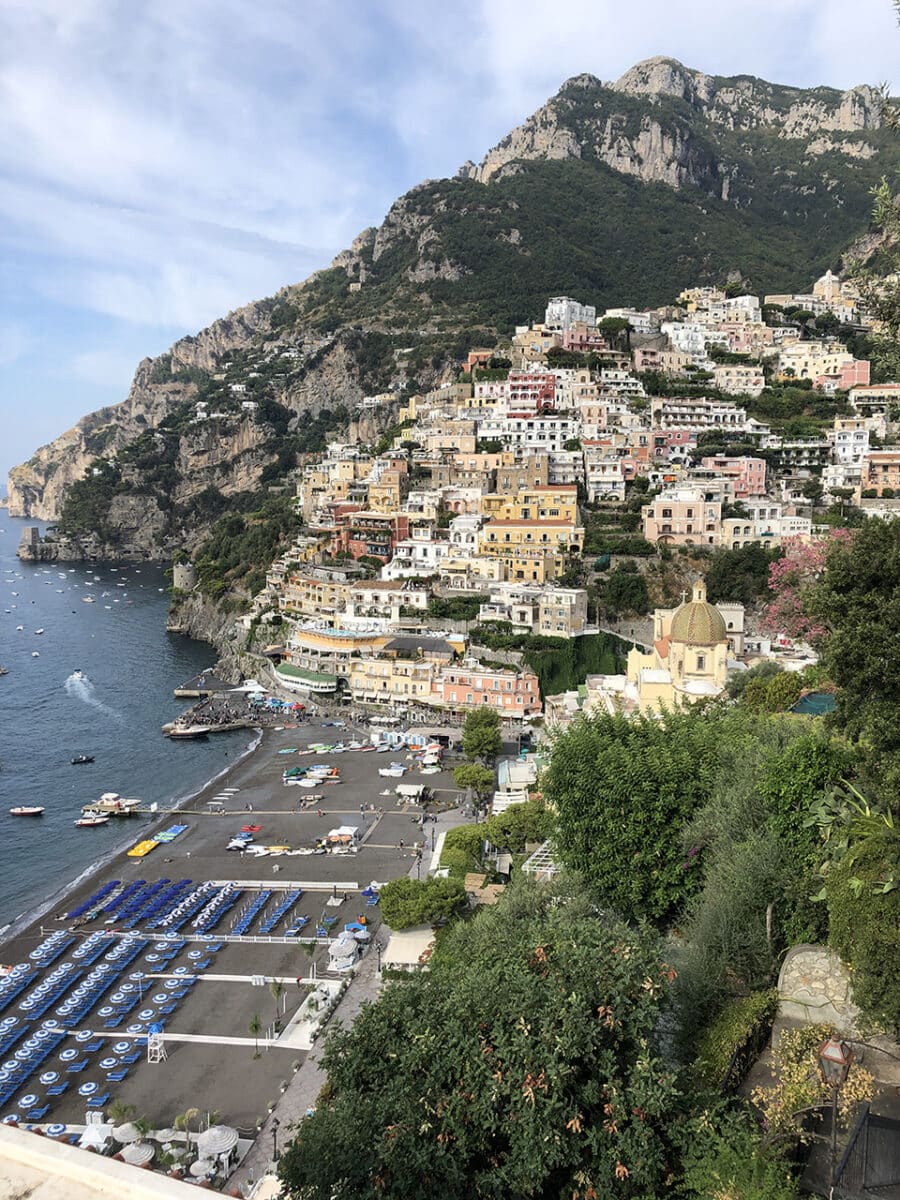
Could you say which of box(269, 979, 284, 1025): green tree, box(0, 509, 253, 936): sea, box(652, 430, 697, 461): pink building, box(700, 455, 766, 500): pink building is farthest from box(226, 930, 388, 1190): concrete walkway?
box(652, 430, 697, 461): pink building

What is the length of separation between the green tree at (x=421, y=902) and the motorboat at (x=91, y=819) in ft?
50.7

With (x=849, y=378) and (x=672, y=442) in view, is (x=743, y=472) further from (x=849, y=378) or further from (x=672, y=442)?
(x=849, y=378)

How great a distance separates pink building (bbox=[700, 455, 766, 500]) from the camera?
50.8m

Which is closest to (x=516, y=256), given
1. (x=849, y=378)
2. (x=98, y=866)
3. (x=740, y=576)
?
(x=849, y=378)

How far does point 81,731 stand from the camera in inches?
1603

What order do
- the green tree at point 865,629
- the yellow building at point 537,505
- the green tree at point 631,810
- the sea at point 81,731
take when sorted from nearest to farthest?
the green tree at point 865,629 → the green tree at point 631,810 → the sea at point 81,731 → the yellow building at point 537,505

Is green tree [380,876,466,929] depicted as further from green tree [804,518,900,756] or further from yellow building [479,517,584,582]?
yellow building [479,517,584,582]

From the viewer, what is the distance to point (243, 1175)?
13.6 meters

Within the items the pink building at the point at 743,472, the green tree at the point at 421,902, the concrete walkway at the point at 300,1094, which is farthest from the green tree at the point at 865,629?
the pink building at the point at 743,472

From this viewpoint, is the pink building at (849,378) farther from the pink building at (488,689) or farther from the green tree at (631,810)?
the green tree at (631,810)

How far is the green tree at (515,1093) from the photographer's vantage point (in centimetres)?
604

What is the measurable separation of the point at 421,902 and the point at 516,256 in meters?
97.3

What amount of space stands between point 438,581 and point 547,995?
1630 inches

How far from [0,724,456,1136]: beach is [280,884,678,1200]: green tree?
33.1 feet
